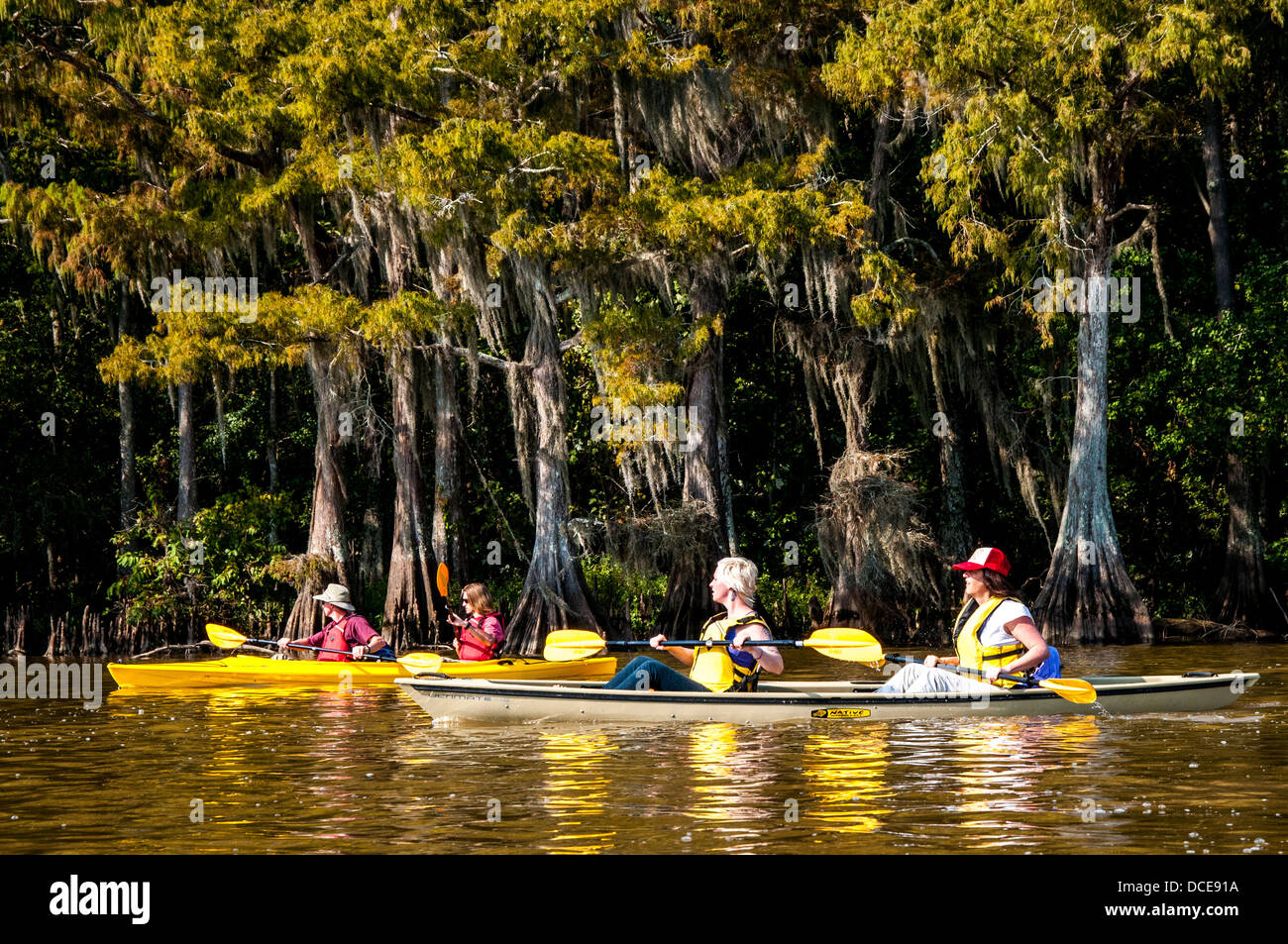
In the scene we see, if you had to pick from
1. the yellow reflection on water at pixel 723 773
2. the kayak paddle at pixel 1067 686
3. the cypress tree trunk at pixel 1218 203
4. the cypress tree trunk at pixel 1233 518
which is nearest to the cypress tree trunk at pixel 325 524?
the yellow reflection on water at pixel 723 773

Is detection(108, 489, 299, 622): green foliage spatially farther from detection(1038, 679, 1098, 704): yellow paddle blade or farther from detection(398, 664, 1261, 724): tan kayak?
detection(1038, 679, 1098, 704): yellow paddle blade

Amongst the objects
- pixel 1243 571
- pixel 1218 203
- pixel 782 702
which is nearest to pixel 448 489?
→ pixel 1243 571

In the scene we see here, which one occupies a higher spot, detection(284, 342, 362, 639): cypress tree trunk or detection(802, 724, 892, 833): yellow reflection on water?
detection(284, 342, 362, 639): cypress tree trunk

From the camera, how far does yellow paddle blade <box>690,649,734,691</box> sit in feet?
37.8

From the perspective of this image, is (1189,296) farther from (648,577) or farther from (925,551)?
(648,577)

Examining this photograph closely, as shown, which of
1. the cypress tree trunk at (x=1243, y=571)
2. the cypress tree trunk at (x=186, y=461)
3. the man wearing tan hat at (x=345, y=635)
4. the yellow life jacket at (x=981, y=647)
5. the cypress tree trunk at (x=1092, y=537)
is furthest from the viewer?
the cypress tree trunk at (x=186, y=461)

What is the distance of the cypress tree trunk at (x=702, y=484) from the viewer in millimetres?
21828

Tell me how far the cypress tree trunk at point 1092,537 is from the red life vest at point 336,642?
949 centimetres

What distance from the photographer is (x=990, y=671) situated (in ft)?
37.4

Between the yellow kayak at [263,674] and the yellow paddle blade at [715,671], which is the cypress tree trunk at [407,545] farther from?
the yellow paddle blade at [715,671]

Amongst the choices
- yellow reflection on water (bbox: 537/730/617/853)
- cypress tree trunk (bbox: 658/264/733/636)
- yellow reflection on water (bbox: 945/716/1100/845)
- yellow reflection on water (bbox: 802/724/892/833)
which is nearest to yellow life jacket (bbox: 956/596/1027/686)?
yellow reflection on water (bbox: 945/716/1100/845)

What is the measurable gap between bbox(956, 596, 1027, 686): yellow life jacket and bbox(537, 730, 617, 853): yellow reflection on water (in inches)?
110

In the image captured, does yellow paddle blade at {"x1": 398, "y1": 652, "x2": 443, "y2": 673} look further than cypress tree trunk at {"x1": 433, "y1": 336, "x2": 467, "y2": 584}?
No

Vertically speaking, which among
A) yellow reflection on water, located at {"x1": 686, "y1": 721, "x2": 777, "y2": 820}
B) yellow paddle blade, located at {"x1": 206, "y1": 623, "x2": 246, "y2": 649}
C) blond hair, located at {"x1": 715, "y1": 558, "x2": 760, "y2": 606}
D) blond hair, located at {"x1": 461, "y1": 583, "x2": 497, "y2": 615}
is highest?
blond hair, located at {"x1": 715, "y1": 558, "x2": 760, "y2": 606}
